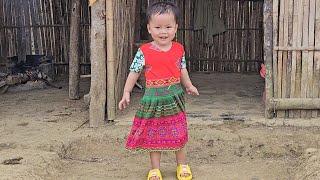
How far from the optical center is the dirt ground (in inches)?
178

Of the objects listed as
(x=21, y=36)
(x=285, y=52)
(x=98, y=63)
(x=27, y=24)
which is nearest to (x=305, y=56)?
(x=285, y=52)

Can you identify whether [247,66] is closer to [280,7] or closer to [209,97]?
[209,97]

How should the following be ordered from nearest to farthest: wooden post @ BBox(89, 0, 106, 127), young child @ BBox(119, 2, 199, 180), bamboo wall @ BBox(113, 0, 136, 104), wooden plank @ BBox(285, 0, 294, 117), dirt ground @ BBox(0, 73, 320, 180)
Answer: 1. young child @ BBox(119, 2, 199, 180)
2. dirt ground @ BBox(0, 73, 320, 180)
3. wooden plank @ BBox(285, 0, 294, 117)
4. wooden post @ BBox(89, 0, 106, 127)
5. bamboo wall @ BBox(113, 0, 136, 104)

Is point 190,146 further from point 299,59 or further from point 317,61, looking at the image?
point 317,61

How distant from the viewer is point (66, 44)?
1005cm

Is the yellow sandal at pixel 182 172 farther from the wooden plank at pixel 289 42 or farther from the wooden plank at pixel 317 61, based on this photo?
the wooden plank at pixel 317 61

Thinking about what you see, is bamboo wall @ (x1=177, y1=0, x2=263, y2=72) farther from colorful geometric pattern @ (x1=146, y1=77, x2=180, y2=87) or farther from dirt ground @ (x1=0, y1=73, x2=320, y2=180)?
colorful geometric pattern @ (x1=146, y1=77, x2=180, y2=87)

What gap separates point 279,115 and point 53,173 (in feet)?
8.86

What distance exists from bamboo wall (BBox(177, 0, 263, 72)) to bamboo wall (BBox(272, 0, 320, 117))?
4306 millimetres

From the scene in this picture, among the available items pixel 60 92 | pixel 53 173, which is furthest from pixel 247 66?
pixel 53 173

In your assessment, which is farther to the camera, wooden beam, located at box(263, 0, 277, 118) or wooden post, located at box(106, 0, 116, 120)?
wooden post, located at box(106, 0, 116, 120)

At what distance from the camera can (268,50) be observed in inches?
221

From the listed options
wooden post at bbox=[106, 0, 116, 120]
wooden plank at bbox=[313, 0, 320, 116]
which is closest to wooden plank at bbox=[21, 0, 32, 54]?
wooden post at bbox=[106, 0, 116, 120]

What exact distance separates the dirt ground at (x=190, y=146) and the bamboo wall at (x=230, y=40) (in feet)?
11.1
